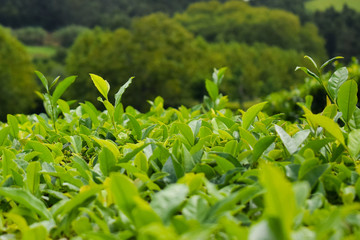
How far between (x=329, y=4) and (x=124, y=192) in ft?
305

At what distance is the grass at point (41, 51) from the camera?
57.1 metres

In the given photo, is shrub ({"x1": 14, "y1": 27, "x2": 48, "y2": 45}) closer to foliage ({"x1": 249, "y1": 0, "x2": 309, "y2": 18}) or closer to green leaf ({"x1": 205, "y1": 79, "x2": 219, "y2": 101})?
foliage ({"x1": 249, "y1": 0, "x2": 309, "y2": 18})

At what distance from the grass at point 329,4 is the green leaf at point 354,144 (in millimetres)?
85514

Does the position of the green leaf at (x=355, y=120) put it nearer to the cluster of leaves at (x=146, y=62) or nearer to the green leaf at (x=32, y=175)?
the green leaf at (x=32, y=175)

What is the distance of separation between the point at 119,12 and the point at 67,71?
4088 centimetres

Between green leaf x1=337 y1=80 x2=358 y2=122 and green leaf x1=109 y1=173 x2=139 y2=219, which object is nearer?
green leaf x1=109 y1=173 x2=139 y2=219

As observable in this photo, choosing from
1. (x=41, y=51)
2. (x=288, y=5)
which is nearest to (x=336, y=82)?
(x=41, y=51)

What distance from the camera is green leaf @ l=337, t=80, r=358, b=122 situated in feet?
4.71

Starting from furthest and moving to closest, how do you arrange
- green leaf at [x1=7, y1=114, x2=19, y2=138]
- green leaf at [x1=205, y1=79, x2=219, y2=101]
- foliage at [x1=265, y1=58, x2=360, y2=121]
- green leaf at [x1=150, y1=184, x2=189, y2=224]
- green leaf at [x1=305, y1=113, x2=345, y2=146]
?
foliage at [x1=265, y1=58, x2=360, y2=121] < green leaf at [x1=205, y1=79, x2=219, y2=101] < green leaf at [x1=7, y1=114, x2=19, y2=138] < green leaf at [x1=305, y1=113, x2=345, y2=146] < green leaf at [x1=150, y1=184, x2=189, y2=224]

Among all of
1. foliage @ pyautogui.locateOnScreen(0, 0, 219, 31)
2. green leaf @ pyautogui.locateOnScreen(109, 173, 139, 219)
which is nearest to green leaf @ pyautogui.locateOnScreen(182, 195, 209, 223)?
green leaf @ pyautogui.locateOnScreen(109, 173, 139, 219)

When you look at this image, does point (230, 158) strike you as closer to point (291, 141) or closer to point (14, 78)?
point (291, 141)

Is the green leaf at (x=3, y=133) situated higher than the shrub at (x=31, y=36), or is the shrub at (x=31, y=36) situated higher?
the green leaf at (x=3, y=133)

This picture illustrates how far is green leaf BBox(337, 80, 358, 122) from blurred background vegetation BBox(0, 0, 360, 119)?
337 cm

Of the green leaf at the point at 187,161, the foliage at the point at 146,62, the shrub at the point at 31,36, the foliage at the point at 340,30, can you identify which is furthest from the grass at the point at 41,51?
the green leaf at the point at 187,161
